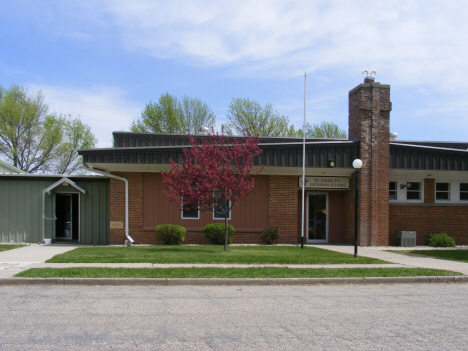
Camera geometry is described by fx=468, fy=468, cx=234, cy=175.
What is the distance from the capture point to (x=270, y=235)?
18656 millimetres

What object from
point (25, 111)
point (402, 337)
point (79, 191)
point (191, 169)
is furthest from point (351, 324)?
point (25, 111)

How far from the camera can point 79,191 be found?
64.2 ft

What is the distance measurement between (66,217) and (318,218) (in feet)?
36.7

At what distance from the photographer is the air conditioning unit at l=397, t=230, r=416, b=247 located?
19.4m

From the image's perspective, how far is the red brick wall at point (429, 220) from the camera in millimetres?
19969

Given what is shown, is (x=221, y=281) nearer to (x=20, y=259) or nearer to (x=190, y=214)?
(x=20, y=259)

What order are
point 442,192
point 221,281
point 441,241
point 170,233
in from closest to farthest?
point 221,281 → point 170,233 → point 441,241 → point 442,192

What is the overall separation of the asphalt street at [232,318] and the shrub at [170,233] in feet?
26.5

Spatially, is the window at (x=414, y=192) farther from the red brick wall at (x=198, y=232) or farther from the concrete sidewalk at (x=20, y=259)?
the concrete sidewalk at (x=20, y=259)

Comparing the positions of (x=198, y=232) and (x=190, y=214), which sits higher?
(x=190, y=214)

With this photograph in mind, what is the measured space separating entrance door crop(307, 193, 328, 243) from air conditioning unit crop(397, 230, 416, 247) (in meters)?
3.04

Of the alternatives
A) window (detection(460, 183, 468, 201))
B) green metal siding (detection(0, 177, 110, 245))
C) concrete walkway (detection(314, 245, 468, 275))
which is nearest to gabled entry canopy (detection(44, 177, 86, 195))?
green metal siding (detection(0, 177, 110, 245))

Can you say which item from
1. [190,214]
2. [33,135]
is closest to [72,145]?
[33,135]

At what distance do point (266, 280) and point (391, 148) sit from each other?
10.8 meters
